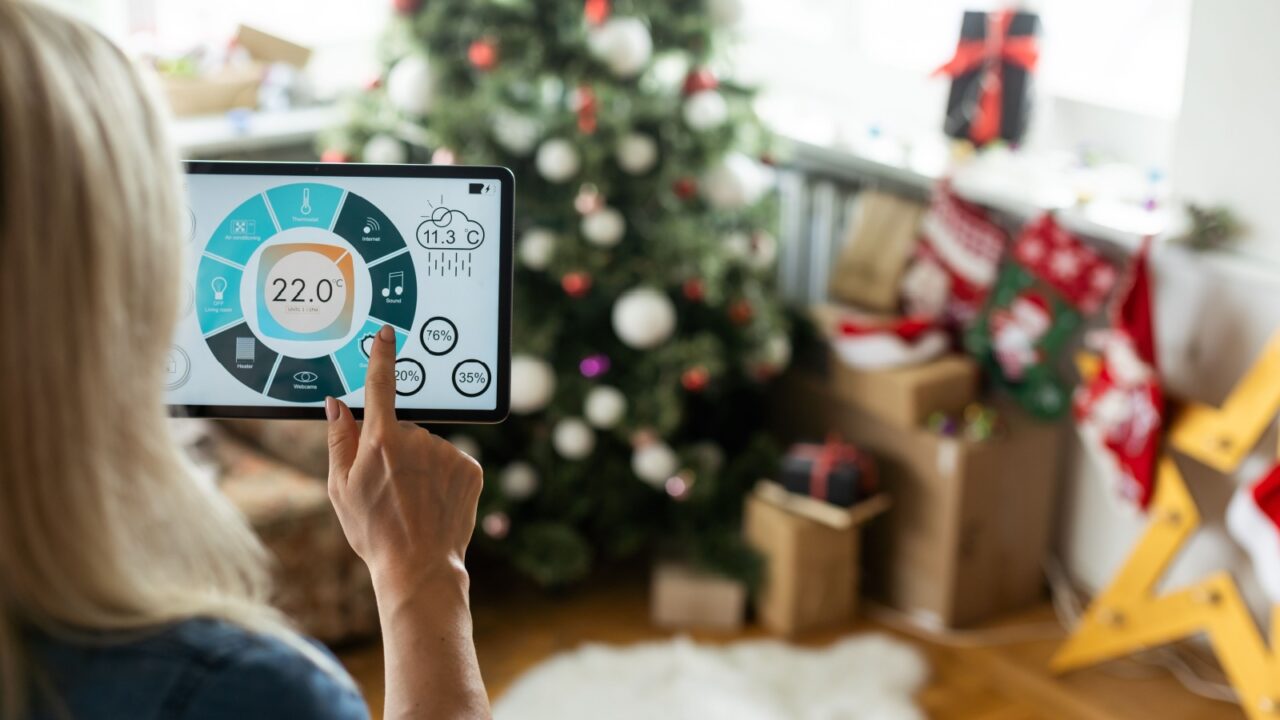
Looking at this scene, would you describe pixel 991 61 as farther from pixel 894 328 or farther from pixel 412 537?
pixel 412 537

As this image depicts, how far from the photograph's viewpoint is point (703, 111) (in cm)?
268

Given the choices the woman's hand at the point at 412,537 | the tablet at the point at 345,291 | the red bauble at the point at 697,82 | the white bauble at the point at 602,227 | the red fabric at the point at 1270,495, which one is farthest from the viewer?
the red bauble at the point at 697,82

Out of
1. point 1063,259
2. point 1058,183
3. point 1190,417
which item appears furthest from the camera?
point 1058,183

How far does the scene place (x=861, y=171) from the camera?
3219 millimetres

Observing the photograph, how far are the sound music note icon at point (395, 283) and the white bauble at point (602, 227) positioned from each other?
154 centimetres

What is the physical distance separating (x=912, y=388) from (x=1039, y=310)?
293 mm

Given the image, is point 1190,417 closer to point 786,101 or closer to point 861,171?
point 861,171

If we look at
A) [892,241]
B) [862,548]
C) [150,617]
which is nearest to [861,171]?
[892,241]

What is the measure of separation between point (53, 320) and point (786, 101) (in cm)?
317

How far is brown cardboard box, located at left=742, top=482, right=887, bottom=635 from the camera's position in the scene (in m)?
2.79

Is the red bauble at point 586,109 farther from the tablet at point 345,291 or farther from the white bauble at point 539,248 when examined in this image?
the tablet at point 345,291

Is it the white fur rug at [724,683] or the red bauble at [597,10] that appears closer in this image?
the white fur rug at [724,683]

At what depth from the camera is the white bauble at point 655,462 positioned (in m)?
2.76

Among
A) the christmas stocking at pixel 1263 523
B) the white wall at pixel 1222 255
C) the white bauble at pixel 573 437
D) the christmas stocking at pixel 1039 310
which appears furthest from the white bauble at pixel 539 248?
the christmas stocking at pixel 1263 523
